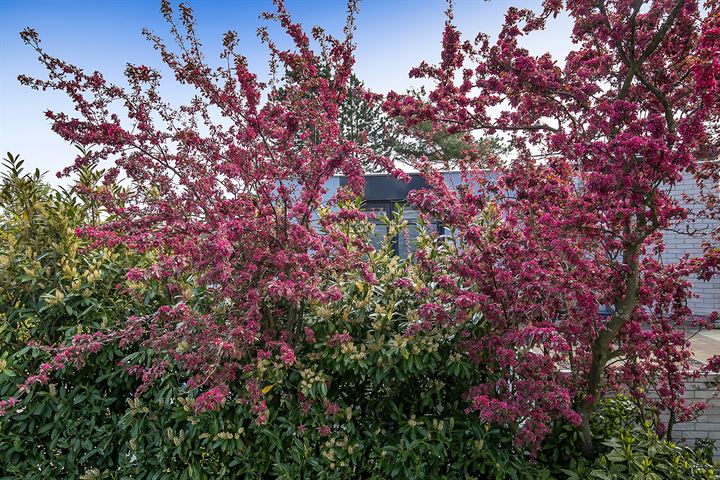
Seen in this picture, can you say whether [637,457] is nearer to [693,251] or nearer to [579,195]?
[579,195]

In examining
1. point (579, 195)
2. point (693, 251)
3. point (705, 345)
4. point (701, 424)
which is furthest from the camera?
point (693, 251)

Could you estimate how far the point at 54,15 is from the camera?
328 cm

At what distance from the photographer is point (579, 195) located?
7.40 ft

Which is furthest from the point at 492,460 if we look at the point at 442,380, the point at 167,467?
the point at 167,467

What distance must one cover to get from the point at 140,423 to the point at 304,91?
2.00m

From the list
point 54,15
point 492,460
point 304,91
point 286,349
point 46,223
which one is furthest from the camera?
point 54,15

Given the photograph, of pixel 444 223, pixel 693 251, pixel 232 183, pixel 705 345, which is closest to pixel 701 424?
pixel 444 223

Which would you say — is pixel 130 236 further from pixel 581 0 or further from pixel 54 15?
pixel 581 0

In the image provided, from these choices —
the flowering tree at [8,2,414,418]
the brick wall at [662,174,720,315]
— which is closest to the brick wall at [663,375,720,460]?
the flowering tree at [8,2,414,418]

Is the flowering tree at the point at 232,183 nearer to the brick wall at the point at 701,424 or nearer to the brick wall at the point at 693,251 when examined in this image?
the brick wall at the point at 701,424

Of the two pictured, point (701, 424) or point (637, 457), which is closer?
point (637, 457)

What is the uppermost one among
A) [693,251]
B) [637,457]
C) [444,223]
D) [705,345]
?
[444,223]

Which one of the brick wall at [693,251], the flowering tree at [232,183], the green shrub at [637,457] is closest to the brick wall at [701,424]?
the green shrub at [637,457]

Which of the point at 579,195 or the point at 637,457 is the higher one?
the point at 579,195
